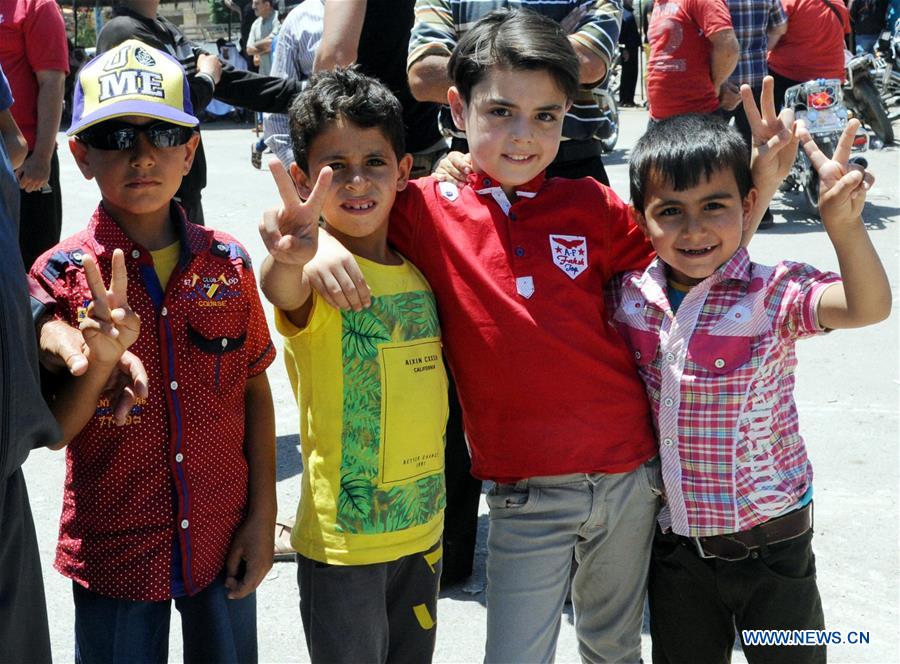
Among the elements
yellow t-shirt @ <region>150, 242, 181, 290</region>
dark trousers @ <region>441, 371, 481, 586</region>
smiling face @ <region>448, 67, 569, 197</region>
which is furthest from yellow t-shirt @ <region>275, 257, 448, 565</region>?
dark trousers @ <region>441, 371, 481, 586</region>

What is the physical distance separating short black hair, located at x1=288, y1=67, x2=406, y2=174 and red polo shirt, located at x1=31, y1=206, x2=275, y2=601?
38cm

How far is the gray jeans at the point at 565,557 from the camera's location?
245cm

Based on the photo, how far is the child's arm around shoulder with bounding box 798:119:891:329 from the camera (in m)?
2.28

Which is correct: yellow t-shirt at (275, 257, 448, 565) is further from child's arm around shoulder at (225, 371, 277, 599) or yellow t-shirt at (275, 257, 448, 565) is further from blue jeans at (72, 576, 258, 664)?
blue jeans at (72, 576, 258, 664)

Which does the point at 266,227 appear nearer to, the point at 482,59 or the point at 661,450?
the point at 482,59

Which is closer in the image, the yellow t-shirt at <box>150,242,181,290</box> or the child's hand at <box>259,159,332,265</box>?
the child's hand at <box>259,159,332,265</box>

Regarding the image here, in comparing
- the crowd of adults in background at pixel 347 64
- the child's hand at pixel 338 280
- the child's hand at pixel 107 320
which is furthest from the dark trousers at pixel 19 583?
the child's hand at pixel 338 280

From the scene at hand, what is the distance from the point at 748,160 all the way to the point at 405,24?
60.4 inches

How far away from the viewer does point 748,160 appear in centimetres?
254

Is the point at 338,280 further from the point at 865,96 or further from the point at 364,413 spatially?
the point at 865,96

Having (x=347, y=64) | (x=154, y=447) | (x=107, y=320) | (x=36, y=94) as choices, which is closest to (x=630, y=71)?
(x=36, y=94)

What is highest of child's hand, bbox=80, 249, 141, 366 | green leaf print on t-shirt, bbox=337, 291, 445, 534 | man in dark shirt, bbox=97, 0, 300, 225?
man in dark shirt, bbox=97, 0, 300, 225

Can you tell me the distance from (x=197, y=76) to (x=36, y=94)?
1.56 meters

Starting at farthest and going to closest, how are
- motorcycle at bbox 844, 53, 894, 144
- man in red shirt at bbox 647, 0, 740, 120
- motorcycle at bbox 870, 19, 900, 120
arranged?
motorcycle at bbox 870, 19, 900, 120 → motorcycle at bbox 844, 53, 894, 144 → man in red shirt at bbox 647, 0, 740, 120
